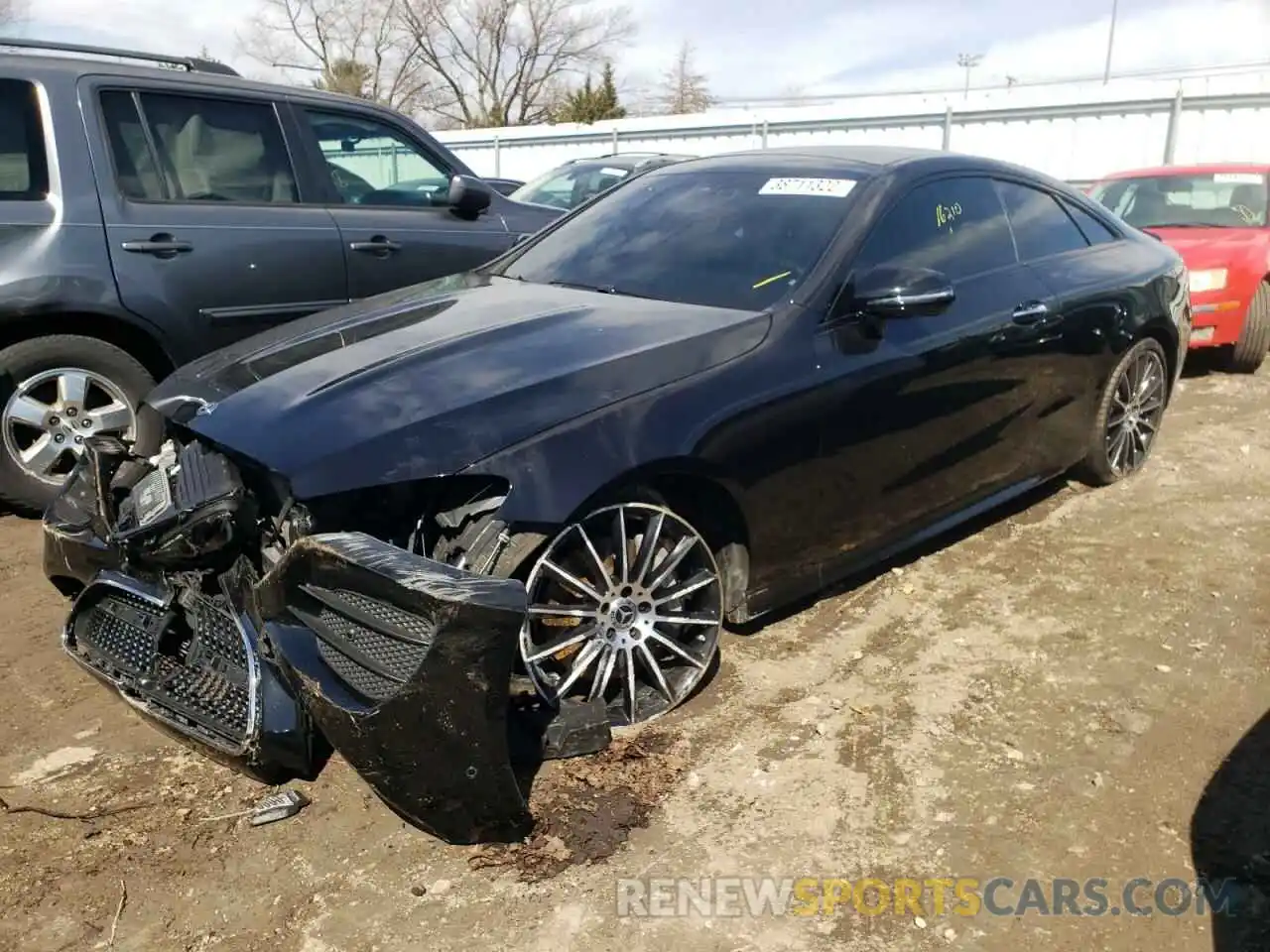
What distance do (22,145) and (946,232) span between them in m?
3.72

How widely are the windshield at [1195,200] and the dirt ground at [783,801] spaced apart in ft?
17.1

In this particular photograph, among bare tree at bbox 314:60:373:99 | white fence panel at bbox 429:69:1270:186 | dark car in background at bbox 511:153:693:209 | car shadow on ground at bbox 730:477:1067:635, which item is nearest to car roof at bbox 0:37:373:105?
car shadow on ground at bbox 730:477:1067:635

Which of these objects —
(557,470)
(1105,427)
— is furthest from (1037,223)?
(557,470)

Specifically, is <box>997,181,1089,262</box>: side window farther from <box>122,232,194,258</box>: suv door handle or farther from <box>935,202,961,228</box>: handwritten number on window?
<box>122,232,194,258</box>: suv door handle

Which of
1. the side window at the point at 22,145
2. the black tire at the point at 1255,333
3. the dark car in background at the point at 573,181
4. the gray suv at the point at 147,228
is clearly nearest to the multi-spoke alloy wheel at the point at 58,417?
the gray suv at the point at 147,228

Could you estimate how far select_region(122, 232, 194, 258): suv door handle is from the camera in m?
4.30

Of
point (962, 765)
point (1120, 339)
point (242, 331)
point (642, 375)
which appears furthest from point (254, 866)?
point (1120, 339)

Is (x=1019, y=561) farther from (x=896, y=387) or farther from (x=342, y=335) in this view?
(x=342, y=335)

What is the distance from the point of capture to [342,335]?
3.24 m

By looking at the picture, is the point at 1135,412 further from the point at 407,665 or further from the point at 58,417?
the point at 58,417

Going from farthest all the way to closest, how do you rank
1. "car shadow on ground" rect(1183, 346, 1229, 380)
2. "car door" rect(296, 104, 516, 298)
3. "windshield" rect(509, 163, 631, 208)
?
"windshield" rect(509, 163, 631, 208)
"car shadow on ground" rect(1183, 346, 1229, 380)
"car door" rect(296, 104, 516, 298)

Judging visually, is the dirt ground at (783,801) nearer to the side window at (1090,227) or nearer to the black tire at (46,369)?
the black tire at (46,369)

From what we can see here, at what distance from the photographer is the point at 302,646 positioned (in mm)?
2283

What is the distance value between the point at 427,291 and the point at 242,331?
1.28 meters
